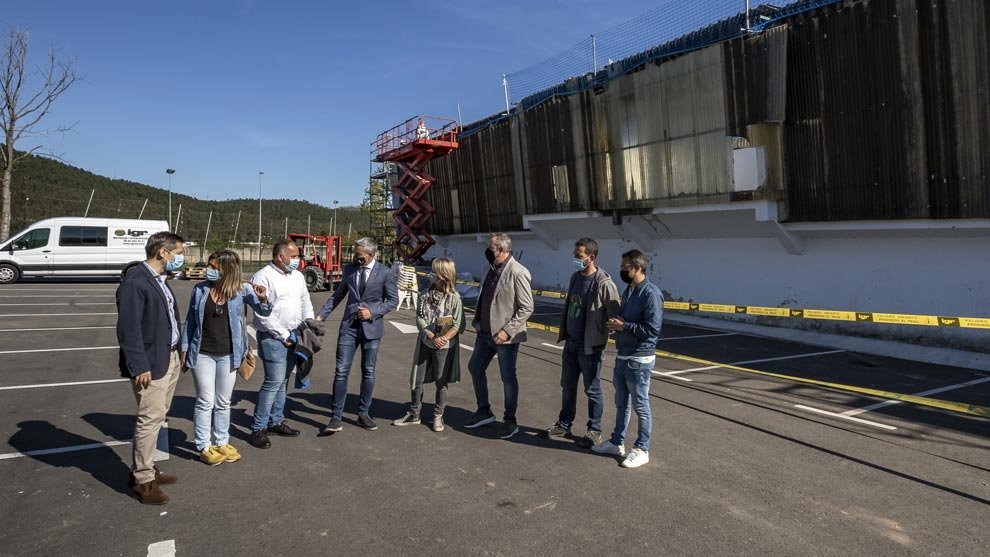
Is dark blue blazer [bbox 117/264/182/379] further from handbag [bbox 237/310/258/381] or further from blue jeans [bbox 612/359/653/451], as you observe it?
blue jeans [bbox 612/359/653/451]

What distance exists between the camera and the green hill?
155 ft

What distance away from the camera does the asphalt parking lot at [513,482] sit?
10.9 feet

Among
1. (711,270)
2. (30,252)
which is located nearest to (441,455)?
(711,270)

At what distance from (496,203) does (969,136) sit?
15386 millimetres

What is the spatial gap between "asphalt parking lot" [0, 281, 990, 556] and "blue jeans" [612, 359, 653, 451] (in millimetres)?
247

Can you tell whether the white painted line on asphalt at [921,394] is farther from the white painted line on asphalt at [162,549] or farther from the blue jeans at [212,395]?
the white painted line on asphalt at [162,549]

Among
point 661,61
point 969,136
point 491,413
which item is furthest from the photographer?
point 661,61

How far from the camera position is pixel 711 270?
15.4m

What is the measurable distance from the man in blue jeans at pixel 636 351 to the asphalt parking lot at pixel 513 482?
8.0 inches

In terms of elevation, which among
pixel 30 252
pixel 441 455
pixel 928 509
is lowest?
pixel 928 509

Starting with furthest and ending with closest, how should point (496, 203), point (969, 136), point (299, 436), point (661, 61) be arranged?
1. point (496, 203)
2. point (661, 61)
3. point (969, 136)
4. point (299, 436)

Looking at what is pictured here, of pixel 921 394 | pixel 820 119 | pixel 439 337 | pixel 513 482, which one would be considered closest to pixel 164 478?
pixel 439 337

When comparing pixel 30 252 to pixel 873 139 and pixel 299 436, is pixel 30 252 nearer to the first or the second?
pixel 299 436

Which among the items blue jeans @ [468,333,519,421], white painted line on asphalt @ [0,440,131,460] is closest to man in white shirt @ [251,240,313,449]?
white painted line on asphalt @ [0,440,131,460]
